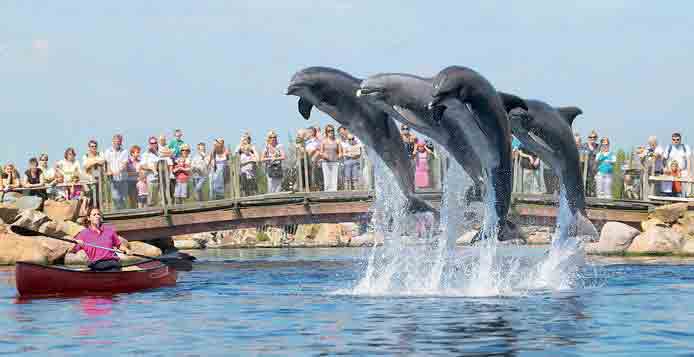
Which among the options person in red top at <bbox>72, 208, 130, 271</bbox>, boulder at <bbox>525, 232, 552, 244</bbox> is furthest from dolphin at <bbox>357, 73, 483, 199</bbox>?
boulder at <bbox>525, 232, 552, 244</bbox>

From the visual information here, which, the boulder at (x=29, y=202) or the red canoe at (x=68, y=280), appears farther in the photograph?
the boulder at (x=29, y=202)

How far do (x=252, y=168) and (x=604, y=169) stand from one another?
8859 mm

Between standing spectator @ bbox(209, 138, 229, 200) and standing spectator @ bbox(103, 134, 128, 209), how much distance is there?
2.22 meters

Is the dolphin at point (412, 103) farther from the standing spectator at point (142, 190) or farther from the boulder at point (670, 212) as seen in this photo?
the boulder at point (670, 212)

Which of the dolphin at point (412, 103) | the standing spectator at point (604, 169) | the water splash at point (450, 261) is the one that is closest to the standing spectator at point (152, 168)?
the water splash at point (450, 261)

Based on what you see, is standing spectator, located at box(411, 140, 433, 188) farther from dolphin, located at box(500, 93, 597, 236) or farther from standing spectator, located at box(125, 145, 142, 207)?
dolphin, located at box(500, 93, 597, 236)

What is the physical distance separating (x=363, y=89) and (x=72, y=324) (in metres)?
5.66

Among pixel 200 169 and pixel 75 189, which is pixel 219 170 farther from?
pixel 75 189

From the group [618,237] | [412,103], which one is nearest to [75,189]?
→ [618,237]

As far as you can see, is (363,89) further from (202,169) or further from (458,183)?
(202,169)

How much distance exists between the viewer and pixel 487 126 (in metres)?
20.8

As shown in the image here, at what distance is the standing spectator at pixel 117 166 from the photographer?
117 ft

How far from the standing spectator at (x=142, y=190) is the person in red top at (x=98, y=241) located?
33.9 ft

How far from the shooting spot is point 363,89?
21703 millimetres
